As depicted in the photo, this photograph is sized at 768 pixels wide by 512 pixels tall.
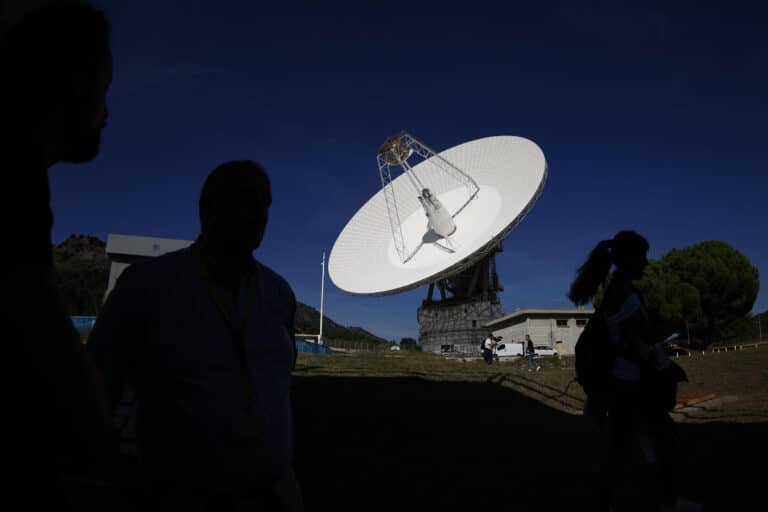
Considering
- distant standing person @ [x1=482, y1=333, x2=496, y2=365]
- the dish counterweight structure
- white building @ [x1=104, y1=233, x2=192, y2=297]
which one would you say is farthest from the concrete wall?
white building @ [x1=104, y1=233, x2=192, y2=297]

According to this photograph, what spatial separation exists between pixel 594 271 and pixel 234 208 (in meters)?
3.37

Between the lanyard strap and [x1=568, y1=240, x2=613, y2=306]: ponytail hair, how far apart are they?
127 inches

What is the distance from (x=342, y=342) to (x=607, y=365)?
5556cm

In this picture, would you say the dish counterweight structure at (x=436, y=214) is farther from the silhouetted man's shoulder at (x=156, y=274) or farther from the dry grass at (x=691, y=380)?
the silhouetted man's shoulder at (x=156, y=274)

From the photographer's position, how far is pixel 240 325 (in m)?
1.53

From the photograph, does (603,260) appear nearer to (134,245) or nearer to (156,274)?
(156,274)

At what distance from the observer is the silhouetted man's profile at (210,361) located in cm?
137

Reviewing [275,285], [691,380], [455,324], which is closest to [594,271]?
[275,285]

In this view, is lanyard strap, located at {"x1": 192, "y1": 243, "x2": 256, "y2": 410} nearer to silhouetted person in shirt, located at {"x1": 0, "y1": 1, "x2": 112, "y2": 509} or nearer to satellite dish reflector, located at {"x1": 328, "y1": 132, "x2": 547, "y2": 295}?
silhouetted person in shirt, located at {"x1": 0, "y1": 1, "x2": 112, "y2": 509}

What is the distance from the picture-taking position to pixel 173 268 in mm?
1551

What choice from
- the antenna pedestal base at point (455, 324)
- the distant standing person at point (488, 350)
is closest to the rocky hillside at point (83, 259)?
the antenna pedestal base at point (455, 324)

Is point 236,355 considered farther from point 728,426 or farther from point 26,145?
point 728,426

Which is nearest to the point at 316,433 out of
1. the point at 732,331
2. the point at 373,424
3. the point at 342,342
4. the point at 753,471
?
the point at 373,424

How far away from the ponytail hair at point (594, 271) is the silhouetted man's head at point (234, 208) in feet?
10.5
